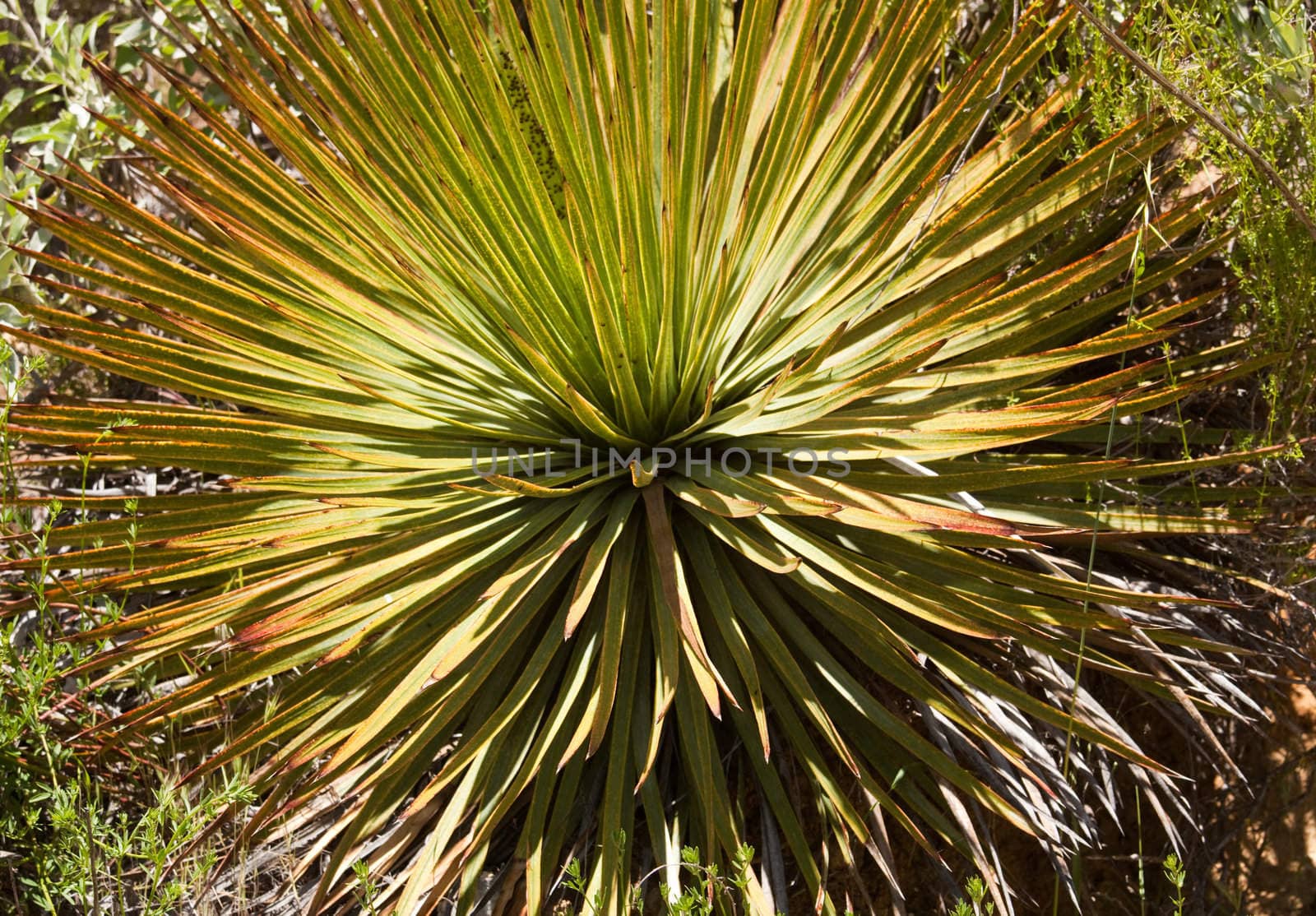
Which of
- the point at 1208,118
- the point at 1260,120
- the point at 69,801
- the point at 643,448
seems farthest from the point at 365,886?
the point at 1260,120

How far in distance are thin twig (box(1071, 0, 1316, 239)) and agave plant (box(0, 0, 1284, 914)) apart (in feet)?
0.64

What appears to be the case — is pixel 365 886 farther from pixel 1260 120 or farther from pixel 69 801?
pixel 1260 120

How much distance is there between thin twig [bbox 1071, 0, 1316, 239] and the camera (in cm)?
171

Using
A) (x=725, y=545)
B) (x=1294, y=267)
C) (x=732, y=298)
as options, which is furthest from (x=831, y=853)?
(x=1294, y=267)

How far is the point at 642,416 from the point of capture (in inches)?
82.5

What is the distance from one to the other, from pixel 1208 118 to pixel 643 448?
1.12 metres

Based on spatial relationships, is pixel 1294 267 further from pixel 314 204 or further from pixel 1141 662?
pixel 314 204

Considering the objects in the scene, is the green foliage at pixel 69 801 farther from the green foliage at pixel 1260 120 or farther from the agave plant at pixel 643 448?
the green foliage at pixel 1260 120

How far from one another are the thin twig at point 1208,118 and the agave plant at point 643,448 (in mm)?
195

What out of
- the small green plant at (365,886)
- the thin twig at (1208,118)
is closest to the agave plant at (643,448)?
the small green plant at (365,886)

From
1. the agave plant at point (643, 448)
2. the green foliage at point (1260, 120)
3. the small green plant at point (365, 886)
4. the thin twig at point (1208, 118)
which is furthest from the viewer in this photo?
the green foliage at point (1260, 120)

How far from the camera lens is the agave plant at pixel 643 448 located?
74.6 inches

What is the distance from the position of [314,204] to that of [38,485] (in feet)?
4.23

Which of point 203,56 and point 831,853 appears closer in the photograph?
point 831,853
